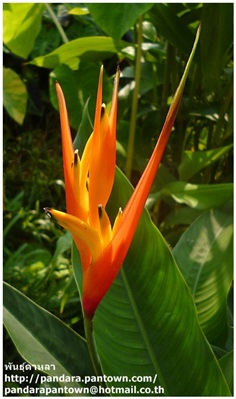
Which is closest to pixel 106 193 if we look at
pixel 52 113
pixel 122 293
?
pixel 122 293

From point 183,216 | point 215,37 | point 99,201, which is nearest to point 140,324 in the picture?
point 99,201

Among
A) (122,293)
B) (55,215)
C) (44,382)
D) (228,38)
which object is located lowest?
(44,382)

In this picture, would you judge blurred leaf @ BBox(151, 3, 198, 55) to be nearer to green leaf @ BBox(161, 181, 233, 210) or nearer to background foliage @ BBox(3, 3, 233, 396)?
background foliage @ BBox(3, 3, 233, 396)

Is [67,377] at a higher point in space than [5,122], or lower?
lower

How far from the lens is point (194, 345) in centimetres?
64

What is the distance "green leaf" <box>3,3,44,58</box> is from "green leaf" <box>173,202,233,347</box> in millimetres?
435

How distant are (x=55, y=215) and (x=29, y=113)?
1.29m

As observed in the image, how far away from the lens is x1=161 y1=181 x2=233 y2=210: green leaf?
87cm

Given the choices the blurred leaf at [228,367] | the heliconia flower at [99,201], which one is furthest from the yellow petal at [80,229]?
the blurred leaf at [228,367]

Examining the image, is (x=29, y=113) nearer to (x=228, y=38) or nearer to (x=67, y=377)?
(x=228, y=38)

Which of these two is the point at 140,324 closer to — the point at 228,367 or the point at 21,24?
the point at 228,367

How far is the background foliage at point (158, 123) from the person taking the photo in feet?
2.68

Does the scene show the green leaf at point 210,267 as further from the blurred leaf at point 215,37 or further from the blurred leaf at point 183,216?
the blurred leaf at point 215,37

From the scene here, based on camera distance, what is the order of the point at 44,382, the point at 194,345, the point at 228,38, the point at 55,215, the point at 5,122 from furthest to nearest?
1. the point at 5,122
2. the point at 228,38
3. the point at 44,382
4. the point at 194,345
5. the point at 55,215
